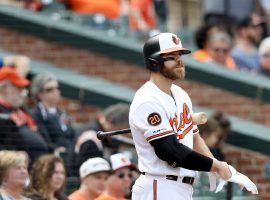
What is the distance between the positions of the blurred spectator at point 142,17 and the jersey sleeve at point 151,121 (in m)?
7.13

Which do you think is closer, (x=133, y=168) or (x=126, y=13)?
(x=133, y=168)

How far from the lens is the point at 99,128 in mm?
10633

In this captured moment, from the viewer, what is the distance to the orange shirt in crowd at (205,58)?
539 inches

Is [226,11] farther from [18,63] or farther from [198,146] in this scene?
[198,146]

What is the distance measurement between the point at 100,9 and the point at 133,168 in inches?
179

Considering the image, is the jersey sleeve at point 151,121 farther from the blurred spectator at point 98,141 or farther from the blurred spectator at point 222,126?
the blurred spectator at point 222,126

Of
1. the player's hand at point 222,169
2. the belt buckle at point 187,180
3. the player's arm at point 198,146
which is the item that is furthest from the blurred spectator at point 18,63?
the player's hand at point 222,169

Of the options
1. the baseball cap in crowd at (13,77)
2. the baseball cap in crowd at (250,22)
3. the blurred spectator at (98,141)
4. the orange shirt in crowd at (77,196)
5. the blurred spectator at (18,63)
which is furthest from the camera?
the baseball cap in crowd at (250,22)

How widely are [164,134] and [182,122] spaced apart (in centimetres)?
26

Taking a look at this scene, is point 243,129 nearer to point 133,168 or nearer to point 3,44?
point 133,168

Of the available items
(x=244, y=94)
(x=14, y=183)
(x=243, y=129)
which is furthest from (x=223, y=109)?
(x=14, y=183)

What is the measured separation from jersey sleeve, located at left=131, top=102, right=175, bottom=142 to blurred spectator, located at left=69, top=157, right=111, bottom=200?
2232 millimetres

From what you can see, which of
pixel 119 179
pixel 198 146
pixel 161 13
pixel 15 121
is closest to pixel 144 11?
pixel 161 13

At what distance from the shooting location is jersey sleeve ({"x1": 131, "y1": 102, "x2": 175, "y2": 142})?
742 cm
